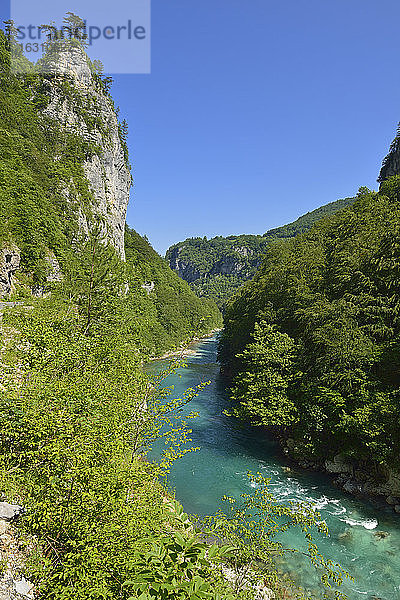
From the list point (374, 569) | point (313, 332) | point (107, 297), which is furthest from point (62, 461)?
point (313, 332)

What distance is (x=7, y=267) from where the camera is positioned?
20.8 meters

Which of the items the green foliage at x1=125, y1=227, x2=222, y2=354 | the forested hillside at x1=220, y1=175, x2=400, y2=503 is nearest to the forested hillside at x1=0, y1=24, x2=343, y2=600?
the forested hillside at x1=220, y1=175, x2=400, y2=503

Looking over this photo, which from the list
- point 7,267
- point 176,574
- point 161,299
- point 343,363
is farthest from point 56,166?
point 176,574

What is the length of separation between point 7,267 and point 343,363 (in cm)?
2075

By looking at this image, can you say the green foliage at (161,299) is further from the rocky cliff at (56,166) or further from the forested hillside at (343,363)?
the forested hillside at (343,363)

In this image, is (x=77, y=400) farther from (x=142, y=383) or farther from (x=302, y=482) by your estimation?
(x=302, y=482)

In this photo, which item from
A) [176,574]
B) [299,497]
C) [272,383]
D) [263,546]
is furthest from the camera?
[272,383]

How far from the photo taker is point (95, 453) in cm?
571

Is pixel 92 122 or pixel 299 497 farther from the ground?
pixel 92 122

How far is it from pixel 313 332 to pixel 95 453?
1650 centimetres

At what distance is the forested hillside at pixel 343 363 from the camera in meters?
15.7

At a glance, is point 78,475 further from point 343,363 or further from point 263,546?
point 343,363

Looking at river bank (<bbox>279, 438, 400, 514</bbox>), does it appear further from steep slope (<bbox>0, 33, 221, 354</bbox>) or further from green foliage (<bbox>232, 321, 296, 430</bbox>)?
steep slope (<bbox>0, 33, 221, 354</bbox>)

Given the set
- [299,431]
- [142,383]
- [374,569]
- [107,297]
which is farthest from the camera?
[299,431]
